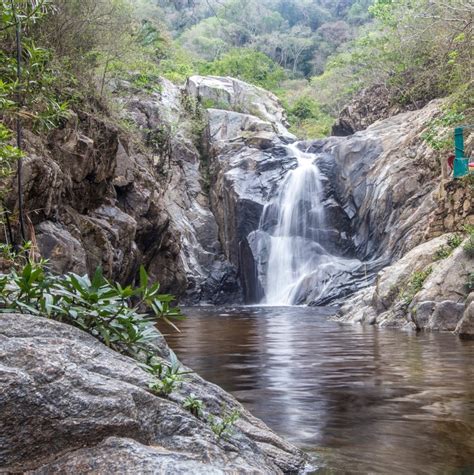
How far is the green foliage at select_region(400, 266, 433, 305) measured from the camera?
13.5m

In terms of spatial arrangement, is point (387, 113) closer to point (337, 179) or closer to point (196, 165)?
point (337, 179)

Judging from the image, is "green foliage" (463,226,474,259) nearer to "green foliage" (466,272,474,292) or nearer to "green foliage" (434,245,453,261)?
"green foliage" (466,272,474,292)

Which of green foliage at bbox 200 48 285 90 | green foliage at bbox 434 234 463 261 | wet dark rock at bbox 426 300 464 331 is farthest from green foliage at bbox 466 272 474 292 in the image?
green foliage at bbox 200 48 285 90

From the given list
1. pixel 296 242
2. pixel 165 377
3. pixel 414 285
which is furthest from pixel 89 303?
pixel 296 242

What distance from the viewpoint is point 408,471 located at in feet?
10.1

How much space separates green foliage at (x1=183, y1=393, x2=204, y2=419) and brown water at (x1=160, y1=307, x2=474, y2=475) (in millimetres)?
881

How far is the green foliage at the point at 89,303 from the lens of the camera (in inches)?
118

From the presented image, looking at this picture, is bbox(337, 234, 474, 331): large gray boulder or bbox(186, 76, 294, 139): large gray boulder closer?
bbox(337, 234, 474, 331): large gray boulder

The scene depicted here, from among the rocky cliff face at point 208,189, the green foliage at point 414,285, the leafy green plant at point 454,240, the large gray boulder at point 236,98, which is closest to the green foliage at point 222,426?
the rocky cliff face at point 208,189

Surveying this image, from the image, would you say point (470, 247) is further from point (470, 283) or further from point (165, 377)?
point (165, 377)

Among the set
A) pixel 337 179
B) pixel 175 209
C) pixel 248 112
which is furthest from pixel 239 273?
pixel 248 112

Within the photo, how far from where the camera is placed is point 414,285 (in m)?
13.6

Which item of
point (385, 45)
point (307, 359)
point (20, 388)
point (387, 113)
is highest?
point (385, 45)

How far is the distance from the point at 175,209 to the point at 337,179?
7.91 meters
